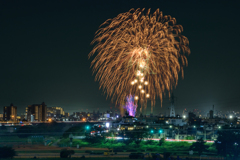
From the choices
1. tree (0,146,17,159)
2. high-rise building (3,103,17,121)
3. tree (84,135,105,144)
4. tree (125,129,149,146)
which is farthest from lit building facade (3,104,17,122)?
tree (0,146,17,159)

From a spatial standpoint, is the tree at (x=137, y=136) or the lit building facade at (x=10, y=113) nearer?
the tree at (x=137, y=136)

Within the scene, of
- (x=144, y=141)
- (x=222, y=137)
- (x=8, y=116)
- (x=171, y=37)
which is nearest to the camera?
(x=171, y=37)

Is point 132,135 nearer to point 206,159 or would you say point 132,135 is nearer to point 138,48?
point 206,159

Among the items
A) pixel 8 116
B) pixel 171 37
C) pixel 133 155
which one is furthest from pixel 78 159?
pixel 8 116

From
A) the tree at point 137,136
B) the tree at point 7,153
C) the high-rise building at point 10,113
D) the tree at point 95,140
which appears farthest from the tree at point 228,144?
the high-rise building at point 10,113

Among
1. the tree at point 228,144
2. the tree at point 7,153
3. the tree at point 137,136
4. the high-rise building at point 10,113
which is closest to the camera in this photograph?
the tree at point 7,153

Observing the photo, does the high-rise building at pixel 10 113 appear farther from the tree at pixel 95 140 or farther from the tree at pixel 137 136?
the tree at pixel 137 136

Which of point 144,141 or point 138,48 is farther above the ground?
point 138,48

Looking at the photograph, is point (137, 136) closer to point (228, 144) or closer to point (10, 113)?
point (228, 144)
